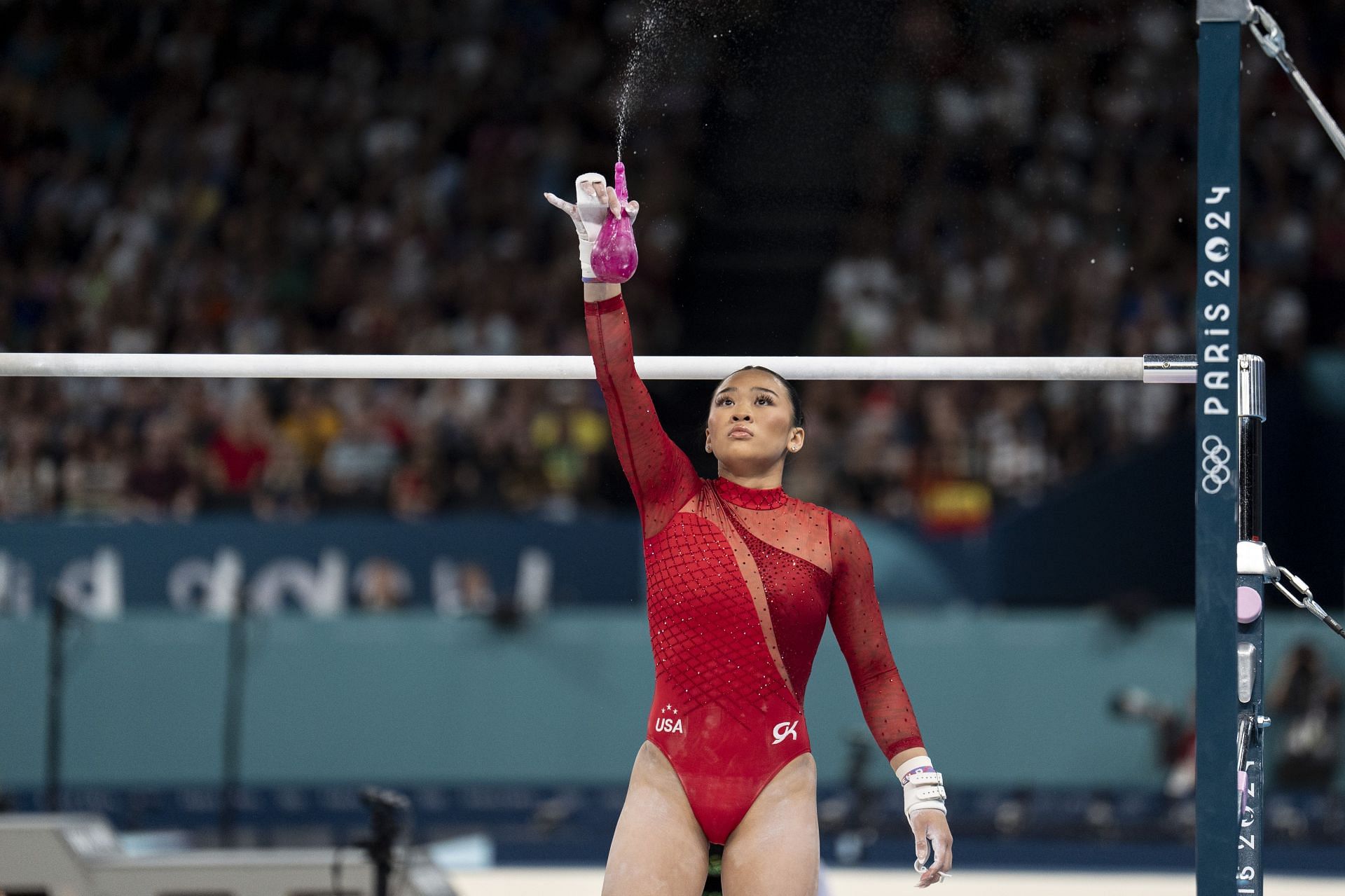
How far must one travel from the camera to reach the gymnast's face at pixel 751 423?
3.48 m

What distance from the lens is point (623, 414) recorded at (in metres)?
3.38

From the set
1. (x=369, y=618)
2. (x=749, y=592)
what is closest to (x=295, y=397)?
(x=369, y=618)

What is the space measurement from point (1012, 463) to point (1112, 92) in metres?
3.07

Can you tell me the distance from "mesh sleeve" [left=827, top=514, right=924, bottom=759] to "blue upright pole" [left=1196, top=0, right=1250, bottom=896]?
751mm

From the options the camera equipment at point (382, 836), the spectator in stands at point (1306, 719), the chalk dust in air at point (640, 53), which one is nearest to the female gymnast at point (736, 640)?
the chalk dust in air at point (640, 53)

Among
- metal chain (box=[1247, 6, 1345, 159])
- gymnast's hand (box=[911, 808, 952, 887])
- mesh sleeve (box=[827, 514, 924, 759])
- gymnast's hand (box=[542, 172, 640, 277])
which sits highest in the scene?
metal chain (box=[1247, 6, 1345, 159])

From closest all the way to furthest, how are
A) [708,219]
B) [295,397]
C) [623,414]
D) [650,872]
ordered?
[650,872]
[623,414]
[295,397]
[708,219]

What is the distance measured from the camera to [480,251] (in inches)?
420

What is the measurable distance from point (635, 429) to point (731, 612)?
46cm

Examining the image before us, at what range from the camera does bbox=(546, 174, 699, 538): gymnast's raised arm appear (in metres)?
3.26

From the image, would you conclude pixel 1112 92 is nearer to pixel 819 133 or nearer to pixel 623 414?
pixel 819 133

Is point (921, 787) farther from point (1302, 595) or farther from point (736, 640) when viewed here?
point (1302, 595)

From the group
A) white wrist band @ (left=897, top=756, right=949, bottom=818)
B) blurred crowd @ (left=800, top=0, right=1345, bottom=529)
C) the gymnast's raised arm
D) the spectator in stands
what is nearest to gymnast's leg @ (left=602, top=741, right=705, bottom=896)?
white wrist band @ (left=897, top=756, right=949, bottom=818)

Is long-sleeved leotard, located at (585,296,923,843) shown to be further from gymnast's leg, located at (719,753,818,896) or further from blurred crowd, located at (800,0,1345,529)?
blurred crowd, located at (800,0,1345,529)
